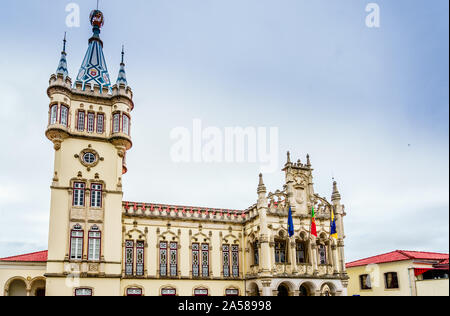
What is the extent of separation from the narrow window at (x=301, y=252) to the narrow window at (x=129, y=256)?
1478cm

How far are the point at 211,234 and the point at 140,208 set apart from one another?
22.2 feet

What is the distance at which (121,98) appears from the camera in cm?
3569

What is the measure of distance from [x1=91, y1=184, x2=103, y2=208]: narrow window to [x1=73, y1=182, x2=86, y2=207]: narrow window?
2.46 feet

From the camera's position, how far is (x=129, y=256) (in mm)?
34219

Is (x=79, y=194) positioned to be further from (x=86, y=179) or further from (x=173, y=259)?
(x=173, y=259)

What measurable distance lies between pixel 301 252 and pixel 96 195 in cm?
1897

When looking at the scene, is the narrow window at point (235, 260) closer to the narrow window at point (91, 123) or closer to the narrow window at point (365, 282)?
the narrow window at point (365, 282)

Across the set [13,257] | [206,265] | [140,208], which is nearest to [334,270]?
[206,265]

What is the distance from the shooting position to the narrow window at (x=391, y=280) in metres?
39.9

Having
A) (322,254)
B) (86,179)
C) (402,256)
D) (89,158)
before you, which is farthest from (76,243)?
(402,256)

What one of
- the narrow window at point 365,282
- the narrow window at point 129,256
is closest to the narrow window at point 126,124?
the narrow window at point 129,256

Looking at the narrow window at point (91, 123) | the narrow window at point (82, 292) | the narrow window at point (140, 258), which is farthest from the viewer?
the narrow window at point (91, 123)

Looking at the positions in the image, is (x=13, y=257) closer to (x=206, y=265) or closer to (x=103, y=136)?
(x=103, y=136)
